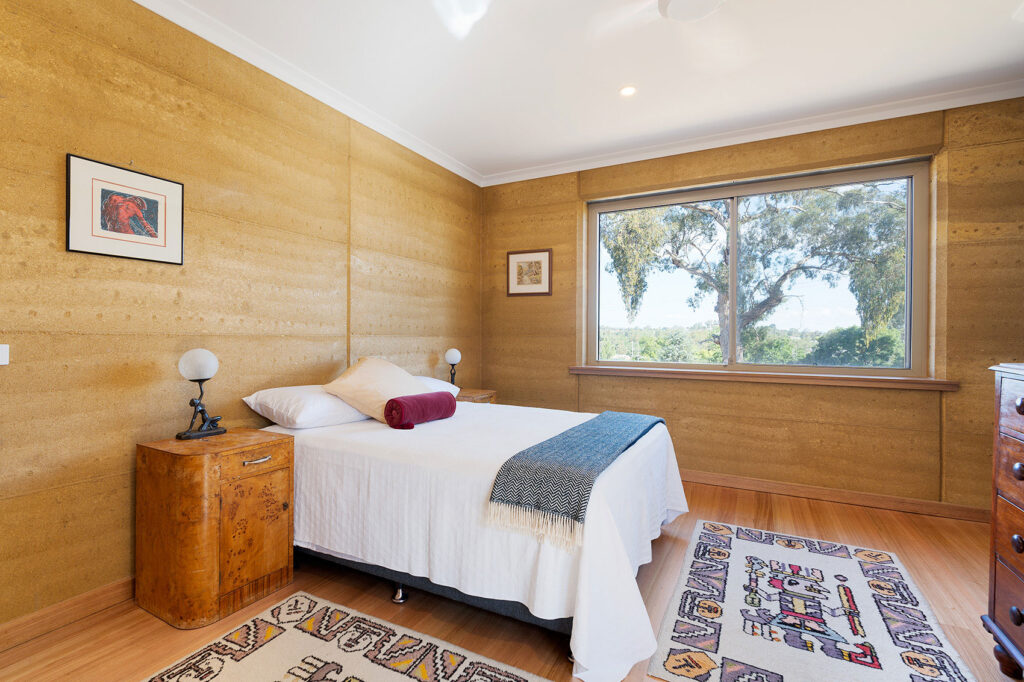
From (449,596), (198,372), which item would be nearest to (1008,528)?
(449,596)

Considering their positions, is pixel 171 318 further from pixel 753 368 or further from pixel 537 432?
pixel 753 368

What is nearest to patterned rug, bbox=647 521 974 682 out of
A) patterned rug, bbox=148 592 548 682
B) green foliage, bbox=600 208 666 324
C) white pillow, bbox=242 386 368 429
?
patterned rug, bbox=148 592 548 682

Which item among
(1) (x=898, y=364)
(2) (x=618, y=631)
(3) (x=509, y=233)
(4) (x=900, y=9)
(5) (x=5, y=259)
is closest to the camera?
(2) (x=618, y=631)

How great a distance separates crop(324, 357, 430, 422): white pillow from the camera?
2.63 metres

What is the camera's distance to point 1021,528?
1517mm

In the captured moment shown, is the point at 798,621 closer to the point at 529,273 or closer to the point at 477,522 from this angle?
the point at 477,522

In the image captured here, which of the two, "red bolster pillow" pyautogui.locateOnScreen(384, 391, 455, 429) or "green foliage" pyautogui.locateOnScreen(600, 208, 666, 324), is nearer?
"red bolster pillow" pyautogui.locateOnScreen(384, 391, 455, 429)

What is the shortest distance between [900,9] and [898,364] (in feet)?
7.57

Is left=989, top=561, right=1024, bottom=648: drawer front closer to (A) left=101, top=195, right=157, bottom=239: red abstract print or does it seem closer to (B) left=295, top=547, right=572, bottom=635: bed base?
(B) left=295, top=547, right=572, bottom=635: bed base

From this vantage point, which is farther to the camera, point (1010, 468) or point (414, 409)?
point (414, 409)

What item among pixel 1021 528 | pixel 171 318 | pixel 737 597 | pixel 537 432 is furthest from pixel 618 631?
pixel 171 318

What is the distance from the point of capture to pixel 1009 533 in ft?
5.20

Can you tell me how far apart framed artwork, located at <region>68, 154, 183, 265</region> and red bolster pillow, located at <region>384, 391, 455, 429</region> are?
127 centimetres

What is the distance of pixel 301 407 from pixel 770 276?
140 inches
